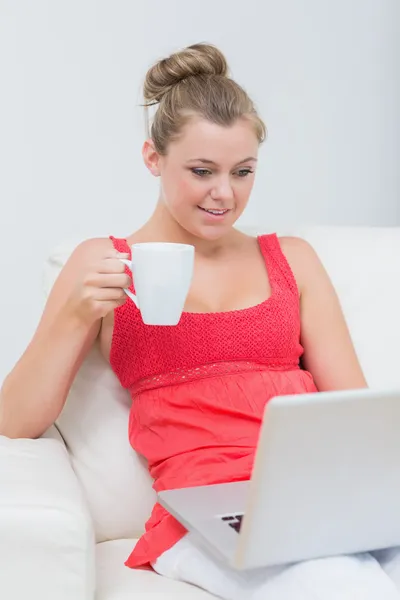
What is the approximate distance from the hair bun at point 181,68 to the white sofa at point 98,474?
338mm

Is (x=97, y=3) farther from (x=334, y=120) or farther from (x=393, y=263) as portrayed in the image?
(x=393, y=263)

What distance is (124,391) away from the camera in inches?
68.8

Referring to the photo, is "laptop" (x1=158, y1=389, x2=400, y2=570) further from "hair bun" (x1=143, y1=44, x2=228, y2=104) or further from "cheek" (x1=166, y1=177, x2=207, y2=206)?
"hair bun" (x1=143, y1=44, x2=228, y2=104)

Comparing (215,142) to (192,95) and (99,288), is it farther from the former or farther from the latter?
(99,288)

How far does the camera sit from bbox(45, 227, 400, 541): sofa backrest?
168 cm

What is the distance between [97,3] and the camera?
2611mm

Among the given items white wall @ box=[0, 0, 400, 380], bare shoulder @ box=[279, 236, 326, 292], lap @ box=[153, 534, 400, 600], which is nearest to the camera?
lap @ box=[153, 534, 400, 600]

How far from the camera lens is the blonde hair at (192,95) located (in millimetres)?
1646

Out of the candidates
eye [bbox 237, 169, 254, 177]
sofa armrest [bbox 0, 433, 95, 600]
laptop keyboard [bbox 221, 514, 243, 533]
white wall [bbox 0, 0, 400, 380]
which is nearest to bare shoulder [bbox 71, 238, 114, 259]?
eye [bbox 237, 169, 254, 177]

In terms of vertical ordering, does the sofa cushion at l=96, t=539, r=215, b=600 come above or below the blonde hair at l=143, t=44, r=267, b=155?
below

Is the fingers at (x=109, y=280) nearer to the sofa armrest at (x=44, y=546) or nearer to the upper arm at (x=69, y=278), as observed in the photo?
the upper arm at (x=69, y=278)

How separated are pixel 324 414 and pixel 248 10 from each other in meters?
1.98

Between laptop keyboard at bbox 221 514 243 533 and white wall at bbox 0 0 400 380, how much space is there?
142cm

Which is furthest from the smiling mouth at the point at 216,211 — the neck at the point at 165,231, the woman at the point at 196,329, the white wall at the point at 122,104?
the white wall at the point at 122,104
